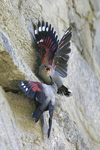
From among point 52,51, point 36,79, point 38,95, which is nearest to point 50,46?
point 52,51

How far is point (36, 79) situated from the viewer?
145 cm

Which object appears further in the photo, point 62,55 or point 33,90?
point 62,55

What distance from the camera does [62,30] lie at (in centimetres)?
225

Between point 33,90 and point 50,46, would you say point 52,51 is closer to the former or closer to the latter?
point 50,46

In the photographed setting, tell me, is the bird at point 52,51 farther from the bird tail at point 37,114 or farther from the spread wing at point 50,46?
the bird tail at point 37,114

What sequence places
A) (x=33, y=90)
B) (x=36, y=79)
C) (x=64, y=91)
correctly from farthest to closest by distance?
(x=64, y=91) < (x=36, y=79) < (x=33, y=90)

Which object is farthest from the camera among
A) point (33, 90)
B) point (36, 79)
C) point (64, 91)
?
point (64, 91)

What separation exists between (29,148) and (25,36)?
0.74 m

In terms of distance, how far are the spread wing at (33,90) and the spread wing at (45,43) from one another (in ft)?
1.34

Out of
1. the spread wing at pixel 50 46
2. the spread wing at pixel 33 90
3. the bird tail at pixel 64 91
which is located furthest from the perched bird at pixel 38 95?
the spread wing at pixel 50 46

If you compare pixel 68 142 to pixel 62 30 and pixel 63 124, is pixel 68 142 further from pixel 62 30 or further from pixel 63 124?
pixel 62 30

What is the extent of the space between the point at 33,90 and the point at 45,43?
1.72ft

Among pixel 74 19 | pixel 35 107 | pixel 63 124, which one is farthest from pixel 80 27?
pixel 35 107

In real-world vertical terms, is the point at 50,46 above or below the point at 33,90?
above
